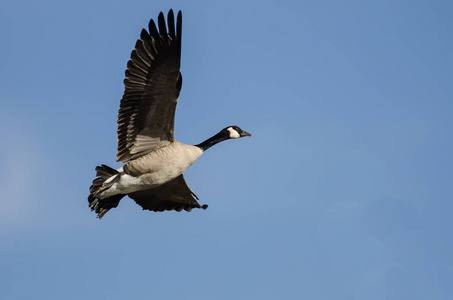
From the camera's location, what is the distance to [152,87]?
12586 millimetres

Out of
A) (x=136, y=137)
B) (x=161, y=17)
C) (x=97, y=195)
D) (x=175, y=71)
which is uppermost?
(x=161, y=17)

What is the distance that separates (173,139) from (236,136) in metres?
1.60

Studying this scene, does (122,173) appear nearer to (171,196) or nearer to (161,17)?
(171,196)

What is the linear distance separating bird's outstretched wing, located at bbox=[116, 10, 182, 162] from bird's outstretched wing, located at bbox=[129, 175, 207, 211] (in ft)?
5.66

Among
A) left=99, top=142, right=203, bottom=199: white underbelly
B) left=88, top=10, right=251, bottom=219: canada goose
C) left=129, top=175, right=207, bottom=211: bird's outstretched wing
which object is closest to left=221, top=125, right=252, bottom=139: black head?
left=88, top=10, right=251, bottom=219: canada goose

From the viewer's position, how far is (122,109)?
1286 centimetres

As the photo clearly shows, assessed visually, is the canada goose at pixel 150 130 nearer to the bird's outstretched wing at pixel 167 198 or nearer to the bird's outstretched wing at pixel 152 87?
the bird's outstretched wing at pixel 152 87

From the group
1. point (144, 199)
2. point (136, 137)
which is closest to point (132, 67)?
point (136, 137)

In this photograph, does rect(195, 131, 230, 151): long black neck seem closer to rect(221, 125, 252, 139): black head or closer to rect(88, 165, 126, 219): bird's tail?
rect(221, 125, 252, 139): black head

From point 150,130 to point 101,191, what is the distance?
1.51 metres

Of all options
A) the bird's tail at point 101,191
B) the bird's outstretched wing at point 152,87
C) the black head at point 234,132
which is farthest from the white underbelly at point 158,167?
the black head at point 234,132

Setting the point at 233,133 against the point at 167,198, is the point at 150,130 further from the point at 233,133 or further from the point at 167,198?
the point at 167,198

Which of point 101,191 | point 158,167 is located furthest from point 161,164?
point 101,191

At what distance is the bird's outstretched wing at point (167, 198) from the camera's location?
14.7 metres
